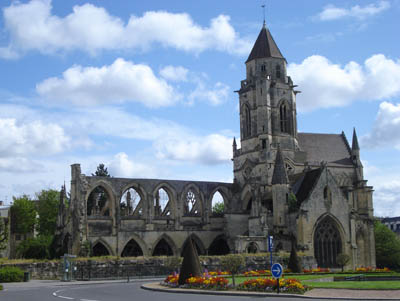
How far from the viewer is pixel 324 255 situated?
60.8 m

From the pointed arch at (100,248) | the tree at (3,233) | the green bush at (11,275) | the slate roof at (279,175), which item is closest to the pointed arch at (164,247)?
the pointed arch at (100,248)

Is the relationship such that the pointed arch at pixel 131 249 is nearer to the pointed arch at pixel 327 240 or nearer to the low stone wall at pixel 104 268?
the low stone wall at pixel 104 268

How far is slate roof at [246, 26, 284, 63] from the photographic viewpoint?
73125 millimetres

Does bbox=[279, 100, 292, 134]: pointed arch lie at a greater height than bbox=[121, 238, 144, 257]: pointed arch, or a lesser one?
greater

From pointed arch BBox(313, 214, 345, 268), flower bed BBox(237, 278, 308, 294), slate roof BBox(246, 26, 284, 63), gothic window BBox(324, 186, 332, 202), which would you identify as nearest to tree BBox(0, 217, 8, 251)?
pointed arch BBox(313, 214, 345, 268)

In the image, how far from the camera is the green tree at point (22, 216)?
3177 inches

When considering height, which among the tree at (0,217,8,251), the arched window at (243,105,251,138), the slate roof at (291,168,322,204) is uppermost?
the arched window at (243,105,251,138)

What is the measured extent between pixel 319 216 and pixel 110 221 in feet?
72.4

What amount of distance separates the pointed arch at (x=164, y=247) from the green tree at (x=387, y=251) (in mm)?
28915

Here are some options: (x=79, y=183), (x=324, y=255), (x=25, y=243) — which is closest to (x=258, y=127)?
(x=324, y=255)

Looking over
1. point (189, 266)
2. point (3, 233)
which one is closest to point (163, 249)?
point (3, 233)

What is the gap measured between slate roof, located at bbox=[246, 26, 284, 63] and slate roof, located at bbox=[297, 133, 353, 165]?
11091mm

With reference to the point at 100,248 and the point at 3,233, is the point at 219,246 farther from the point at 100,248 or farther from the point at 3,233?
the point at 3,233

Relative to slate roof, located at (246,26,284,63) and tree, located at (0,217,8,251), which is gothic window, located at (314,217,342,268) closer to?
slate roof, located at (246,26,284,63)
